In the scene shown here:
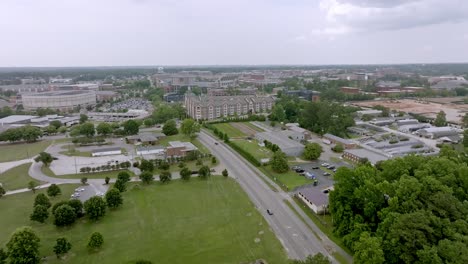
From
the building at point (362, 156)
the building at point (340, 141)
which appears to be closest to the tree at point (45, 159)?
the building at point (362, 156)

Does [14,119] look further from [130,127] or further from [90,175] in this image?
[90,175]

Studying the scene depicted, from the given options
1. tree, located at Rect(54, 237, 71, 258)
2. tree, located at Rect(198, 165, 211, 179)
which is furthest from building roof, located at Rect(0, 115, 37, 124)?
tree, located at Rect(54, 237, 71, 258)

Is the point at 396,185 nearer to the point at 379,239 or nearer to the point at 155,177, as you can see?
the point at 379,239

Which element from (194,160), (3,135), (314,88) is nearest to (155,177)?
(194,160)

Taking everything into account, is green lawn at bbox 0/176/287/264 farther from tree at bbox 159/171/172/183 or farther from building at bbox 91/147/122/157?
building at bbox 91/147/122/157

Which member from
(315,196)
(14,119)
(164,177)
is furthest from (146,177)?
(14,119)
